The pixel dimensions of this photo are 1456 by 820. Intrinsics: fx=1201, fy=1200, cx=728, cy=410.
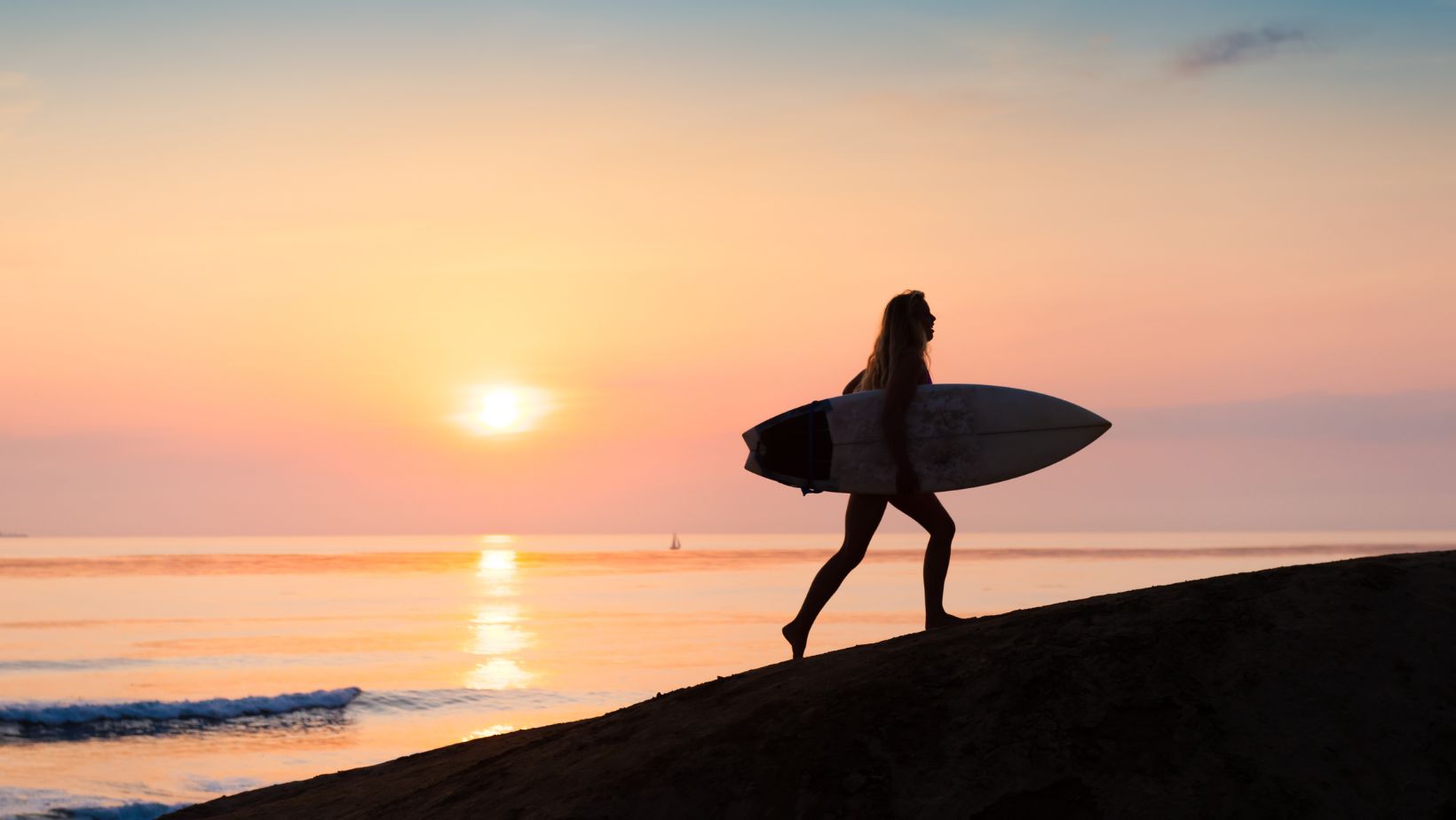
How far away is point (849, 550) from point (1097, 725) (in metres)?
2.59

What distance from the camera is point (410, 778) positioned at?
23.5 ft

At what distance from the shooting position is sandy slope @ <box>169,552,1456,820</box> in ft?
14.8

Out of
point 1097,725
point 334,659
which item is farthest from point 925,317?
point 334,659

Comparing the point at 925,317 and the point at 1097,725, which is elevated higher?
the point at 925,317

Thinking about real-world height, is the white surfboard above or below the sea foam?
above

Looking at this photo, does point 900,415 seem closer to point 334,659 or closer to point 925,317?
point 925,317

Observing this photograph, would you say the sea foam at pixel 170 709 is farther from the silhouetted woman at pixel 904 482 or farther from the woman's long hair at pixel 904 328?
the woman's long hair at pixel 904 328

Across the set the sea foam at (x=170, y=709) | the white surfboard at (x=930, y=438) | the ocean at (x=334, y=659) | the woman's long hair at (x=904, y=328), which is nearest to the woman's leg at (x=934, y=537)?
the white surfboard at (x=930, y=438)

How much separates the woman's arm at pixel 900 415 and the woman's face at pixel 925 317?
0.21 meters

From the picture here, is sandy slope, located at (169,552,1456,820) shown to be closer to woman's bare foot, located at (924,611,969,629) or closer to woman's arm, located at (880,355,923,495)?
woman's bare foot, located at (924,611,969,629)

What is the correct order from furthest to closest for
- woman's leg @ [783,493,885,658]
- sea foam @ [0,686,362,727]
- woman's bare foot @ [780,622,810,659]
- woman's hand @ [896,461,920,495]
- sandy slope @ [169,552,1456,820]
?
1. sea foam @ [0,686,362,727]
2. woman's bare foot @ [780,622,810,659]
3. woman's leg @ [783,493,885,658]
4. woman's hand @ [896,461,920,495]
5. sandy slope @ [169,552,1456,820]

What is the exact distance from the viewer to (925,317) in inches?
283

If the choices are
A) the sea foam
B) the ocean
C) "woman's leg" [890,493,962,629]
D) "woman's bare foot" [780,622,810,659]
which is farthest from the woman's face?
the sea foam

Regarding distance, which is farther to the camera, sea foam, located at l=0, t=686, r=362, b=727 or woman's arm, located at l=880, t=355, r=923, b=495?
sea foam, located at l=0, t=686, r=362, b=727
